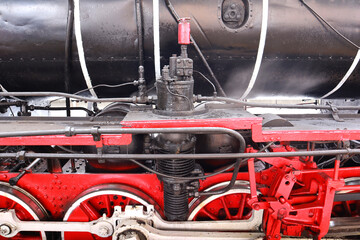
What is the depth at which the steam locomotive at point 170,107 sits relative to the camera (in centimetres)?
211

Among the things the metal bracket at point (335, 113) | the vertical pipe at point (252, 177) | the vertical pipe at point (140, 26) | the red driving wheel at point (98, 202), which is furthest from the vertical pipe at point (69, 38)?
the metal bracket at point (335, 113)

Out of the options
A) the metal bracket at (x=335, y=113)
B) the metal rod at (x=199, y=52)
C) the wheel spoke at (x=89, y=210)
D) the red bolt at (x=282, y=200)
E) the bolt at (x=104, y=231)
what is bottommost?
the bolt at (x=104, y=231)

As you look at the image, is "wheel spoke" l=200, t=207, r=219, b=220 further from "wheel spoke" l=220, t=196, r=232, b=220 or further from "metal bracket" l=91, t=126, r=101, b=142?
"metal bracket" l=91, t=126, r=101, b=142

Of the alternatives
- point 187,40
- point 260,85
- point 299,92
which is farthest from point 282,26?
point 187,40

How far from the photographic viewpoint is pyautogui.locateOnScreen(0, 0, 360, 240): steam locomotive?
211 centimetres

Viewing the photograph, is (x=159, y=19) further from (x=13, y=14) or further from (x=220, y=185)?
(x=220, y=185)

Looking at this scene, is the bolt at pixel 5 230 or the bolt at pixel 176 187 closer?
the bolt at pixel 176 187

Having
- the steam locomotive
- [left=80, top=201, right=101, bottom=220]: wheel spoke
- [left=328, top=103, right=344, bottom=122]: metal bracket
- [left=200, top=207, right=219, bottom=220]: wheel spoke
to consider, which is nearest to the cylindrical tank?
the steam locomotive

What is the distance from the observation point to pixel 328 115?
2.42 metres

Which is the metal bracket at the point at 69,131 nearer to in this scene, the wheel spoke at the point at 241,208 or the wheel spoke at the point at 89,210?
the wheel spoke at the point at 89,210

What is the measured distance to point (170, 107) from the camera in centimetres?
191

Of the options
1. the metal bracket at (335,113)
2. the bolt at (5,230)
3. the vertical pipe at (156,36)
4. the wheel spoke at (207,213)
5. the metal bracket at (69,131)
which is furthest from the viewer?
the wheel spoke at (207,213)

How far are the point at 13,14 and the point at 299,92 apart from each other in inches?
98.9

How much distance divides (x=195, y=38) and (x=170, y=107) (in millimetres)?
648
